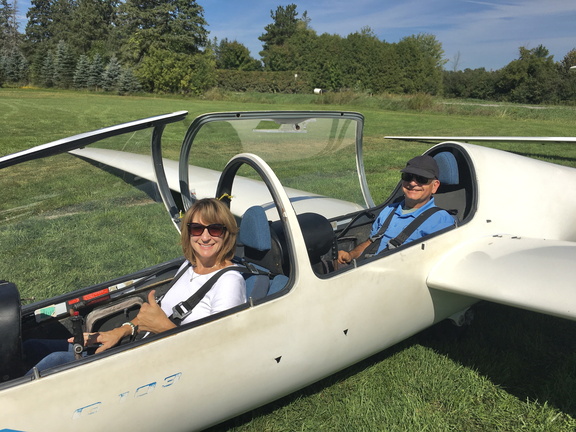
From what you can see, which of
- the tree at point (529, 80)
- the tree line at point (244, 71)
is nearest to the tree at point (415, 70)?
the tree line at point (244, 71)

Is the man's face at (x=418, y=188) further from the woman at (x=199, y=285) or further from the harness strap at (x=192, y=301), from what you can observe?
the harness strap at (x=192, y=301)

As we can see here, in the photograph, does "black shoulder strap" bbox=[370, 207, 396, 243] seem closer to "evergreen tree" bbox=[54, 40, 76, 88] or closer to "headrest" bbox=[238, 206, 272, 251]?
"headrest" bbox=[238, 206, 272, 251]

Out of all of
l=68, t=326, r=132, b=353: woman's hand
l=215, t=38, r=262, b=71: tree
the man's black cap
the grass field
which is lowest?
the grass field

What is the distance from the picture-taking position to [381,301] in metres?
2.80

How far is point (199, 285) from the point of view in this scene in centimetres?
254

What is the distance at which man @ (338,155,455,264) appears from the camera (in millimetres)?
Answer: 3287

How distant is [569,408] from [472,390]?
1.79ft

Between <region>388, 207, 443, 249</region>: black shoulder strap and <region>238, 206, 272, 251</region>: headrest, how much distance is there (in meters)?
0.94

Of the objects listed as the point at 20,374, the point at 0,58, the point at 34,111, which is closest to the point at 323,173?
the point at 20,374

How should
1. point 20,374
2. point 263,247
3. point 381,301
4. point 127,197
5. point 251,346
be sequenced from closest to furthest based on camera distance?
point 20,374 < point 251,346 < point 263,247 < point 381,301 < point 127,197

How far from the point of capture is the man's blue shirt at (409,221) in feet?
10.7

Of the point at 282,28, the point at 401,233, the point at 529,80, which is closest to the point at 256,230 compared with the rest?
the point at 401,233

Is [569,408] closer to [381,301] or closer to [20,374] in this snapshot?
[381,301]

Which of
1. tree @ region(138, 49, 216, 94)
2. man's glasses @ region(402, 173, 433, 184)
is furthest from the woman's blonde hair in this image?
tree @ region(138, 49, 216, 94)
